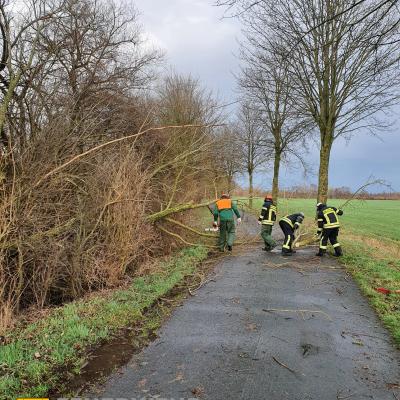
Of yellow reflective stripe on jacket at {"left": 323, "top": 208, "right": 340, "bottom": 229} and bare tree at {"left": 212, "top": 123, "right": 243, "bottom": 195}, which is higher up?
bare tree at {"left": 212, "top": 123, "right": 243, "bottom": 195}

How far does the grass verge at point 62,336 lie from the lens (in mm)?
4113

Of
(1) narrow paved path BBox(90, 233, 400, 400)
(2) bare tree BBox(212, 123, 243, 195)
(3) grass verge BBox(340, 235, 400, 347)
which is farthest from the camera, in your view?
(2) bare tree BBox(212, 123, 243, 195)

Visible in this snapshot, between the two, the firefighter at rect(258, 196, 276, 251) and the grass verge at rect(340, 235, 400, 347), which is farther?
the firefighter at rect(258, 196, 276, 251)

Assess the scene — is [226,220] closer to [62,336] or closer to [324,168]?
[324,168]

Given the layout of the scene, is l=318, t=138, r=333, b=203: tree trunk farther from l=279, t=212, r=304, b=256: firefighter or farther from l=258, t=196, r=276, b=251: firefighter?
l=279, t=212, r=304, b=256: firefighter

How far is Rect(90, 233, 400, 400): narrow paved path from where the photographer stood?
13.1ft

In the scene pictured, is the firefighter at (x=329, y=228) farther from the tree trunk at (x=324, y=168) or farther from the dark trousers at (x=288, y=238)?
the tree trunk at (x=324, y=168)

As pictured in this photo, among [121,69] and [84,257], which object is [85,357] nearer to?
[84,257]

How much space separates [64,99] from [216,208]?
229 inches

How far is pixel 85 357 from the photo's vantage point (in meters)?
4.70

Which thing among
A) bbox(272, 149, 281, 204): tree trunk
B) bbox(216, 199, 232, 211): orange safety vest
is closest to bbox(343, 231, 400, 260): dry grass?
bbox(216, 199, 232, 211): orange safety vest

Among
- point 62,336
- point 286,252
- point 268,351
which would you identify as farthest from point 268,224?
point 62,336

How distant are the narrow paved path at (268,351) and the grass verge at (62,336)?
676 mm

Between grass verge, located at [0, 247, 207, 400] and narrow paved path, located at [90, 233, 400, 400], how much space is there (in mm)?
676
